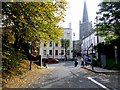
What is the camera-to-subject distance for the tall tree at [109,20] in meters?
31.1

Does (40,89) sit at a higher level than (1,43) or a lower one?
lower

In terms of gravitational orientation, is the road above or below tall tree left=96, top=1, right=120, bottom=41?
below

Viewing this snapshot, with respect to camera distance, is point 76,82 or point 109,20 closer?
point 76,82

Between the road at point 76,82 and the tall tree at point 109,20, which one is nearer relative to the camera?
the road at point 76,82

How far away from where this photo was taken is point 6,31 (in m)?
16.0

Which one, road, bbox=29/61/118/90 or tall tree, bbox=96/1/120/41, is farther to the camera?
tall tree, bbox=96/1/120/41

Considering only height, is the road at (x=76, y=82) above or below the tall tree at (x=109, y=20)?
below

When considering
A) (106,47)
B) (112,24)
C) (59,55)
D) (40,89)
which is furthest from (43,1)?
(59,55)

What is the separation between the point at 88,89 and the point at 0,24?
5707 millimetres

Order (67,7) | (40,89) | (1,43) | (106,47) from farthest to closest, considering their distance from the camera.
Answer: (106,47) < (67,7) < (1,43) < (40,89)

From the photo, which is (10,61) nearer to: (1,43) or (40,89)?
(1,43)

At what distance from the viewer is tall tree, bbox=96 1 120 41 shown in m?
31.1

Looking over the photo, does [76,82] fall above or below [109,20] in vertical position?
below

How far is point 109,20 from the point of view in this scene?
32.7m
